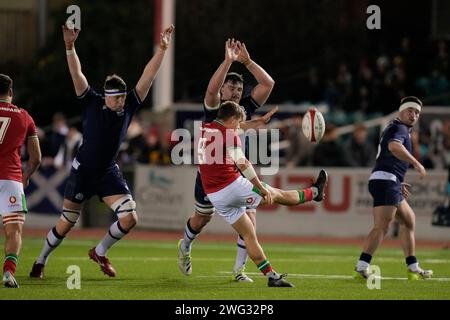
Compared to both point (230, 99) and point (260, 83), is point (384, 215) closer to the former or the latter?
point (260, 83)

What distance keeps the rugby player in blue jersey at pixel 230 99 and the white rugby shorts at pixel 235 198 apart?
849 millimetres

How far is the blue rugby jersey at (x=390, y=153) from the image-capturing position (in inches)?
539

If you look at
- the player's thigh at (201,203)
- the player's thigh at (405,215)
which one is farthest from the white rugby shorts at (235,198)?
the player's thigh at (405,215)

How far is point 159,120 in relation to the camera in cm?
2709

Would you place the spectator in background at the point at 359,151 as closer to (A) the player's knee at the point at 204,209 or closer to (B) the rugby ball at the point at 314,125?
(B) the rugby ball at the point at 314,125

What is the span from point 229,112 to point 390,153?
275 cm

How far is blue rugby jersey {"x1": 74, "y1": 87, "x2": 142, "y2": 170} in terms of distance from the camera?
1302 cm

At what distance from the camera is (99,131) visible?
13.0 metres

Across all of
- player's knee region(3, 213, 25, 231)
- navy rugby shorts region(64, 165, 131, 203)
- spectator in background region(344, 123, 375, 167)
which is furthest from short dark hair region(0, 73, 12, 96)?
spectator in background region(344, 123, 375, 167)

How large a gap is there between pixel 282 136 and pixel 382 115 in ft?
8.95

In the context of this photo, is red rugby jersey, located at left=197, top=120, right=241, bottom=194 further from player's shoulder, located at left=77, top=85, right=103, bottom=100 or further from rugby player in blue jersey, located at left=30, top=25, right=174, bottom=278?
player's shoulder, located at left=77, top=85, right=103, bottom=100
